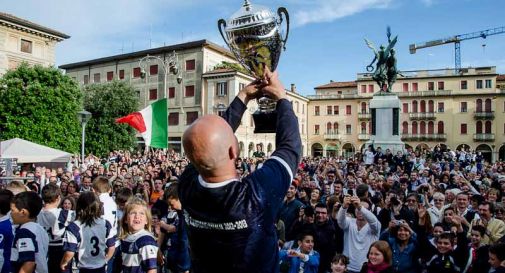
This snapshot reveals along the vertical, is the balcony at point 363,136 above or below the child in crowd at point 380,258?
above

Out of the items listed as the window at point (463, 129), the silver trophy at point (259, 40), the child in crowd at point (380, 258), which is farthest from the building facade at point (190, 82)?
the silver trophy at point (259, 40)

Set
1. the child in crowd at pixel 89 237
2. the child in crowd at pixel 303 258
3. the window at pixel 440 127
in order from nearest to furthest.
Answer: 1. the child in crowd at pixel 89 237
2. the child in crowd at pixel 303 258
3. the window at pixel 440 127

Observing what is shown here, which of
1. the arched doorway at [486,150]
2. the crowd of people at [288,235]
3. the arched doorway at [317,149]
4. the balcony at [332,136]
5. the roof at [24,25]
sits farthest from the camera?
the arched doorway at [317,149]

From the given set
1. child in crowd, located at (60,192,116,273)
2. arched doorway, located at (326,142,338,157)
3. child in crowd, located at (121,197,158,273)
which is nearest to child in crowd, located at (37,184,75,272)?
child in crowd, located at (60,192,116,273)

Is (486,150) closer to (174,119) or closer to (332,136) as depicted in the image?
(332,136)

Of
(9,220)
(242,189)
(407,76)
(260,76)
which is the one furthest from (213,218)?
(407,76)

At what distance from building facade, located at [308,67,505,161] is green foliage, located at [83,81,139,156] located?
38009mm

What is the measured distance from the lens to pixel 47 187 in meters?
5.84

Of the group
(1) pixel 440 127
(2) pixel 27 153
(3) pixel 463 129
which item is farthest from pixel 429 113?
(2) pixel 27 153

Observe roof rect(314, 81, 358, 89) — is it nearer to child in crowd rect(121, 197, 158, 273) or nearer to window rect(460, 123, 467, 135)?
window rect(460, 123, 467, 135)

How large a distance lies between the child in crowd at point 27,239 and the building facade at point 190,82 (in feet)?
124

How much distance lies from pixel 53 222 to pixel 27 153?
1066cm

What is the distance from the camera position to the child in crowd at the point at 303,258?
18.0 feet

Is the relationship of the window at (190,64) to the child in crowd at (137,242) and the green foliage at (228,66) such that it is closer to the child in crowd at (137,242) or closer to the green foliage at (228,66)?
the green foliage at (228,66)
